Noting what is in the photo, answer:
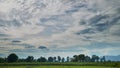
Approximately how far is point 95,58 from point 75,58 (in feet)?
10.6

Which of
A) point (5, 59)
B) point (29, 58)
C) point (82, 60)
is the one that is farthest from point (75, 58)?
point (5, 59)

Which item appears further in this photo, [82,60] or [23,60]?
[82,60]

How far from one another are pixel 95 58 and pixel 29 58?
10102mm

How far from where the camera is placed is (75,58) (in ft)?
91.5

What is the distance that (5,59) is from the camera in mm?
20219

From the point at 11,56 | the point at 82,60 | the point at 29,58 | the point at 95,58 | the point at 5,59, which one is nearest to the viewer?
the point at 5,59

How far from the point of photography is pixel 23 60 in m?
22.6

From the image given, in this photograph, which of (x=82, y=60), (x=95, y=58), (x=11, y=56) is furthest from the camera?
(x=95, y=58)

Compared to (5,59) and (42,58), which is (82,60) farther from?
(5,59)

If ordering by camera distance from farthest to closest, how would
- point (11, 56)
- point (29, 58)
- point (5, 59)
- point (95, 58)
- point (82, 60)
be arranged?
point (95, 58) < point (82, 60) < point (29, 58) < point (11, 56) < point (5, 59)

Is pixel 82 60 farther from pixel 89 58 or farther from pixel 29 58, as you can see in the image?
pixel 29 58

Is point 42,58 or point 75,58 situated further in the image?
point 75,58

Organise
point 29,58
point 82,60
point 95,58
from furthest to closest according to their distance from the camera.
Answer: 1. point 95,58
2. point 82,60
3. point 29,58

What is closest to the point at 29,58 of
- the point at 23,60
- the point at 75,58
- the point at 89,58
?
the point at 23,60
